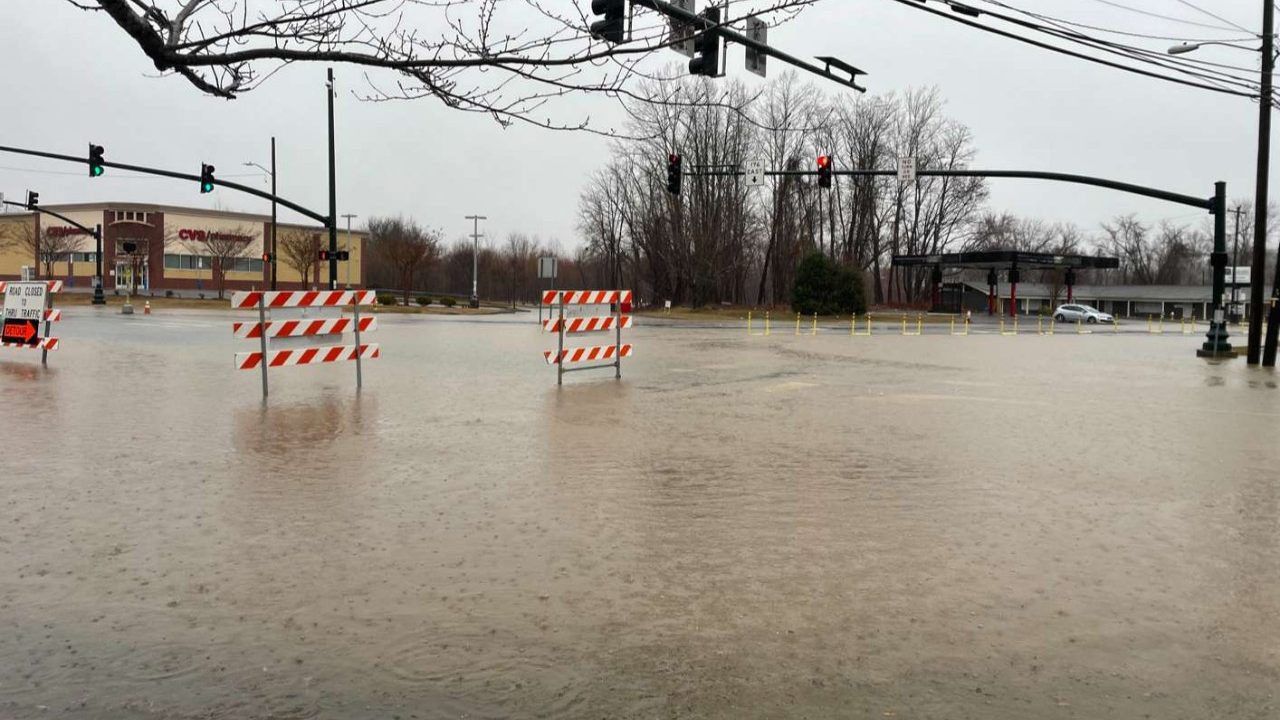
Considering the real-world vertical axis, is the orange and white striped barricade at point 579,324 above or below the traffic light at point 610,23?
below

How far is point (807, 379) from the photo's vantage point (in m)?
18.1

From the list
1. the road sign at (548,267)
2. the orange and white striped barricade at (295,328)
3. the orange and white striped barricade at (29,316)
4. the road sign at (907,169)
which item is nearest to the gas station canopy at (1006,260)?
the road sign at (548,267)

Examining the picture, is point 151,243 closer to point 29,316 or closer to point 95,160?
point 95,160

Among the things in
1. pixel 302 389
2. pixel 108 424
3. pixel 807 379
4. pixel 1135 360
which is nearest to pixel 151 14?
pixel 108 424

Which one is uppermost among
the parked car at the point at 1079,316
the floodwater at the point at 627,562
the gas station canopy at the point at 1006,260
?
the gas station canopy at the point at 1006,260

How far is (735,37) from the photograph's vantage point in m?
11.7

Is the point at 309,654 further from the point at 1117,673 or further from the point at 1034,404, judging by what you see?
the point at 1034,404

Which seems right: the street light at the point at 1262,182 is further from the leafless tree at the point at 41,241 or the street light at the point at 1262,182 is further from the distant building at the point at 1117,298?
the leafless tree at the point at 41,241

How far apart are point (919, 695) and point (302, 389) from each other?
40.7 feet

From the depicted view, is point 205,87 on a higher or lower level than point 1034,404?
higher

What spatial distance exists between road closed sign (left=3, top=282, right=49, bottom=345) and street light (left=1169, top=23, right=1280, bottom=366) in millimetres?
23781

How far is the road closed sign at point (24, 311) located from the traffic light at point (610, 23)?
540 inches

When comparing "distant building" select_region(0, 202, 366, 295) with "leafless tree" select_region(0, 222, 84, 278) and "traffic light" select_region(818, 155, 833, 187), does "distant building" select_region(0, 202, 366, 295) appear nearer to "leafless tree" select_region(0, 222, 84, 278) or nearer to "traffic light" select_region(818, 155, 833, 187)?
"leafless tree" select_region(0, 222, 84, 278)

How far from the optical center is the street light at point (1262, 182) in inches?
922
